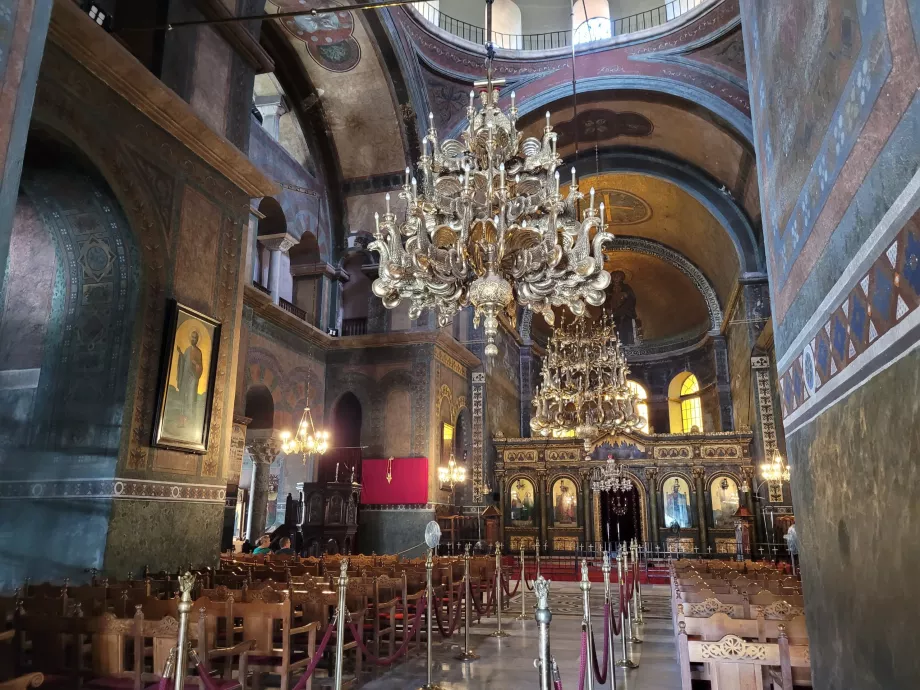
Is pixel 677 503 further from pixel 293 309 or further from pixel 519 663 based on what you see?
pixel 519 663

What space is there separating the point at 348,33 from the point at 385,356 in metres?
6.90

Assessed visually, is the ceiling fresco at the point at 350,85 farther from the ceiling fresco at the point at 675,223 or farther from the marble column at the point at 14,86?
the marble column at the point at 14,86

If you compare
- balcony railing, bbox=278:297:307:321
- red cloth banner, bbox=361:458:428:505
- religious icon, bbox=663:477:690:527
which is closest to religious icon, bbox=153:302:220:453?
balcony railing, bbox=278:297:307:321

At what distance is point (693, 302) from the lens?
2309cm

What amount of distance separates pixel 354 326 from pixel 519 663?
37.4 ft

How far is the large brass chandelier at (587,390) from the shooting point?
15.6m

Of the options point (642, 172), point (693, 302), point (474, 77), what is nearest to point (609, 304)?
point (693, 302)

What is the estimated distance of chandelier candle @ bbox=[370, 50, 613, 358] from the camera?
21.1 ft

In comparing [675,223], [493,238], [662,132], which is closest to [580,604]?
[493,238]

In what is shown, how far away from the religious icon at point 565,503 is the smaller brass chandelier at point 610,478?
2.39 ft

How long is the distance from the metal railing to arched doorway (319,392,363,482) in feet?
31.5

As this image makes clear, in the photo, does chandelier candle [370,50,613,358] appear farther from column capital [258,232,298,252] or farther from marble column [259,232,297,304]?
column capital [258,232,298,252]

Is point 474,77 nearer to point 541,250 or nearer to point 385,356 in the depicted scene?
point 385,356

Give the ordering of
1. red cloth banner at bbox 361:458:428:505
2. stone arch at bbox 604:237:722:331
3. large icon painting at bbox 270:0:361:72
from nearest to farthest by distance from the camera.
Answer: large icon painting at bbox 270:0:361:72
red cloth banner at bbox 361:458:428:505
stone arch at bbox 604:237:722:331
